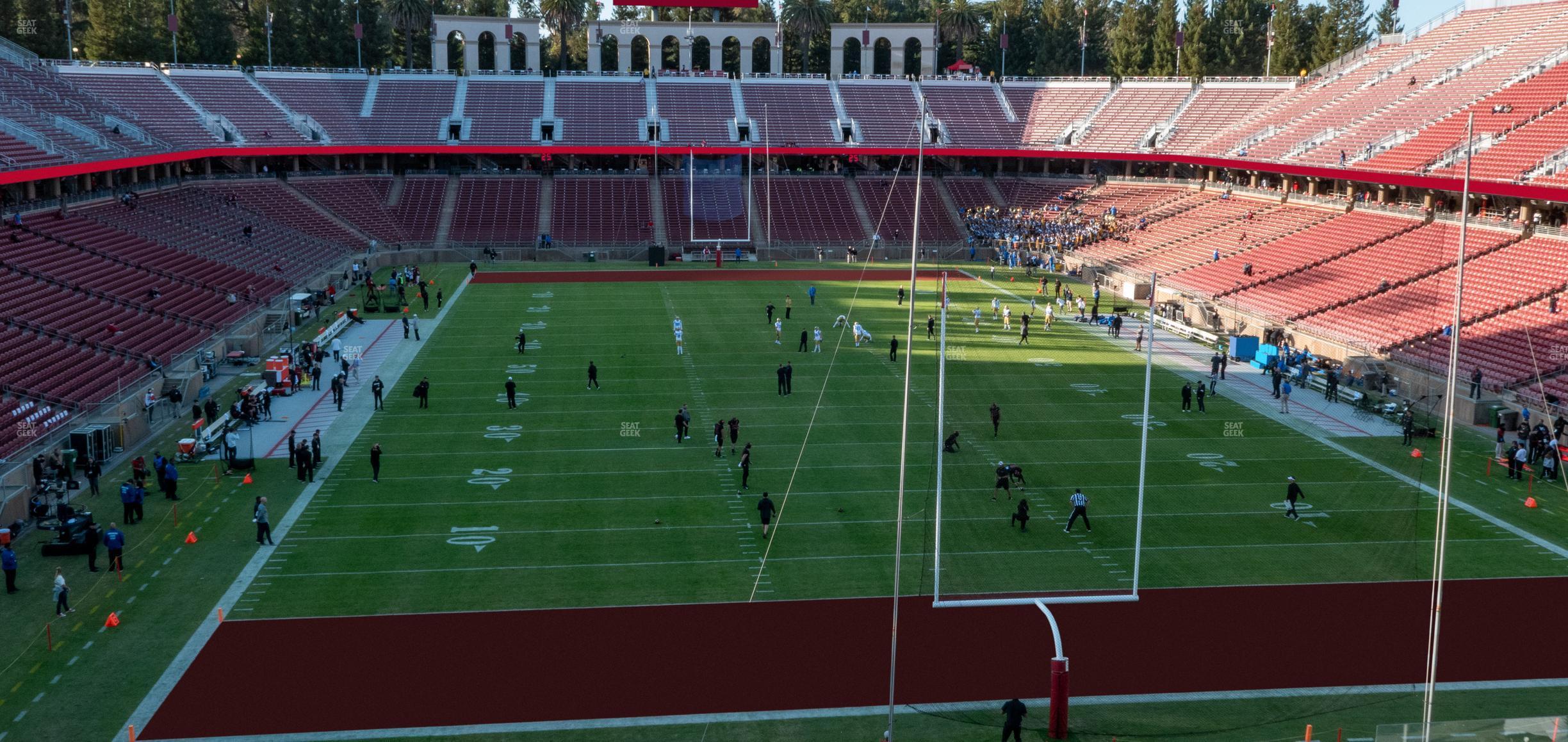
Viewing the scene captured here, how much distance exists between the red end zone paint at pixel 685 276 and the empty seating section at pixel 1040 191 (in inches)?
582

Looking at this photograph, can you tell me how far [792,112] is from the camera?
84.4 meters

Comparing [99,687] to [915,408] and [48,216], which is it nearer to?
[915,408]

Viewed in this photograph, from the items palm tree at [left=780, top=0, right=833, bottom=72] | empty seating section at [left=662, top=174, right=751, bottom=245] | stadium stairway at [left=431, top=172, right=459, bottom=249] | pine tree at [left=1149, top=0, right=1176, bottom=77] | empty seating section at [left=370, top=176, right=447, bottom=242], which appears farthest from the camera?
palm tree at [left=780, top=0, right=833, bottom=72]

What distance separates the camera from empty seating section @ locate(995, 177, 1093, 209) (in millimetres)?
77000

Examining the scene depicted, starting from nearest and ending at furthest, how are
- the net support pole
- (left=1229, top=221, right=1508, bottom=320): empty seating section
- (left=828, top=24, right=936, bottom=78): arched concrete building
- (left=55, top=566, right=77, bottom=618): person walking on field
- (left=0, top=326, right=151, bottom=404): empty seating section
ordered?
the net support pole → (left=55, top=566, right=77, bottom=618): person walking on field → (left=0, top=326, right=151, bottom=404): empty seating section → (left=1229, top=221, right=1508, bottom=320): empty seating section → (left=828, top=24, right=936, bottom=78): arched concrete building

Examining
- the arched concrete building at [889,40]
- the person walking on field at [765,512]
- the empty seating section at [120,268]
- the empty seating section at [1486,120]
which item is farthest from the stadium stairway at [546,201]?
the person walking on field at [765,512]

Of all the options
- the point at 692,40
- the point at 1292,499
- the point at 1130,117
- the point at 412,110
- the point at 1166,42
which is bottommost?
the point at 1292,499

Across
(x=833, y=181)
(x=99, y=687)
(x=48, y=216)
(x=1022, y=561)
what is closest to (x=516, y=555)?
(x=99, y=687)

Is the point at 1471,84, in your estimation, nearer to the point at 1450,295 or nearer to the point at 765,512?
the point at 1450,295

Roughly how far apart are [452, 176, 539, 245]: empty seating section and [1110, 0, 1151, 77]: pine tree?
4893 centimetres

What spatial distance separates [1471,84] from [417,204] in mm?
53933

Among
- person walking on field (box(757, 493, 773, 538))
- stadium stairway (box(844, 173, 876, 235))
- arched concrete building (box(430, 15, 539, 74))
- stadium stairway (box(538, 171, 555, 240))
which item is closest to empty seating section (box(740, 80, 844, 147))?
stadium stairway (box(844, 173, 876, 235))

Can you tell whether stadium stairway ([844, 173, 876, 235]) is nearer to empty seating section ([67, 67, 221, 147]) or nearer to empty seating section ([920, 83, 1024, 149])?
empty seating section ([920, 83, 1024, 149])

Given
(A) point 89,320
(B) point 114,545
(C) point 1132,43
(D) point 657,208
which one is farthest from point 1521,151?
(C) point 1132,43
